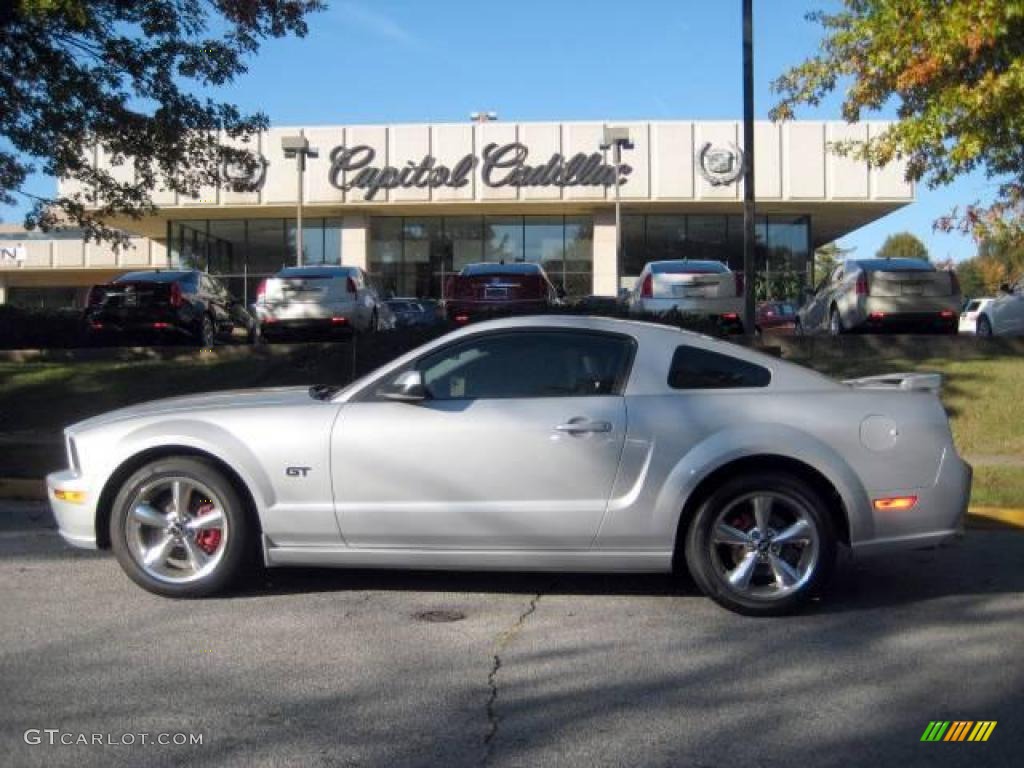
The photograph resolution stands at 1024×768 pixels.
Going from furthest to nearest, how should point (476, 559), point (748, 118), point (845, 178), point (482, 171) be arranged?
point (482, 171) < point (845, 178) < point (748, 118) < point (476, 559)

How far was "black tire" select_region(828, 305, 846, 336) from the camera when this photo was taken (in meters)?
17.4

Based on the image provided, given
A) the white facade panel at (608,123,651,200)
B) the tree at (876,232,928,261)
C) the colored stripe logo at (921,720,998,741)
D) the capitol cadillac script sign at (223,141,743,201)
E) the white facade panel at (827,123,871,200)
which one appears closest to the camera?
the colored stripe logo at (921,720,998,741)

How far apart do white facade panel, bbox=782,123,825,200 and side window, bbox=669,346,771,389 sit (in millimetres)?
30288

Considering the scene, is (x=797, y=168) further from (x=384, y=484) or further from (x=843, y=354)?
(x=384, y=484)

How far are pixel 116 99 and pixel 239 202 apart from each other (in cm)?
2371

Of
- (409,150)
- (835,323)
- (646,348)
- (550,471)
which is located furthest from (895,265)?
(409,150)

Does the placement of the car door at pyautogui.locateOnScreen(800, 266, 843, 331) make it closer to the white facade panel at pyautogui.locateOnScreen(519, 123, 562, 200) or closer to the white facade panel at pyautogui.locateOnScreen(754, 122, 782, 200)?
the white facade panel at pyautogui.locateOnScreen(754, 122, 782, 200)

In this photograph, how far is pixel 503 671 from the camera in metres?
4.82

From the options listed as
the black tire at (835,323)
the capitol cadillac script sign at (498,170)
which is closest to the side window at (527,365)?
the black tire at (835,323)

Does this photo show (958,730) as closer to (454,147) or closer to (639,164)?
(639,164)

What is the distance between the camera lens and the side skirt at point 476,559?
5.64 meters

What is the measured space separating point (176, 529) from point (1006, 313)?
17238mm

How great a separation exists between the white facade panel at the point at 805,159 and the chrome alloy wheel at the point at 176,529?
1237 inches

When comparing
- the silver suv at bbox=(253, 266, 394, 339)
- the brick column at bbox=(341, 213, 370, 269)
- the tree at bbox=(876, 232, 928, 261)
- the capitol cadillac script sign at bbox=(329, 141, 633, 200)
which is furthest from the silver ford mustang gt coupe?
the tree at bbox=(876, 232, 928, 261)
